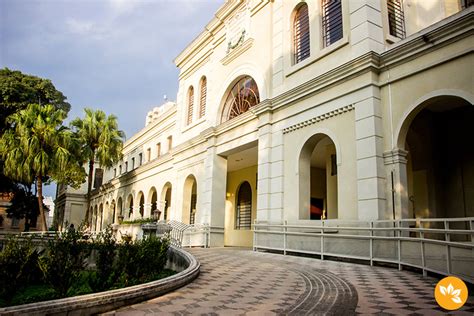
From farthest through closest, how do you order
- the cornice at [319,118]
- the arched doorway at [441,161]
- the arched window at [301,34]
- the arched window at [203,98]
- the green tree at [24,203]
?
the green tree at [24,203] < the arched window at [203,98] < the arched window at [301,34] < the arched doorway at [441,161] < the cornice at [319,118]

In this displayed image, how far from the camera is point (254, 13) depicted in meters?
16.3

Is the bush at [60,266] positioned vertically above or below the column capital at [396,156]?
below

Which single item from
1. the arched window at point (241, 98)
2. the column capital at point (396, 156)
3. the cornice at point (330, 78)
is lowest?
the column capital at point (396, 156)

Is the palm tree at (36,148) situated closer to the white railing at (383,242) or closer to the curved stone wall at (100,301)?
the white railing at (383,242)

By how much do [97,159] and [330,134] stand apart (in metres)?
21.2

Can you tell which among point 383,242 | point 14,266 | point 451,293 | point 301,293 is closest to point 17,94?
point 14,266

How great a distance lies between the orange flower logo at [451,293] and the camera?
5.18 meters

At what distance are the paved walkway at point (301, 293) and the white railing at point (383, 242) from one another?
48cm

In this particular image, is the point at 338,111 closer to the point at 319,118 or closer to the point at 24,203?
the point at 319,118

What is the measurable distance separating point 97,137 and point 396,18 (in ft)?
74.7

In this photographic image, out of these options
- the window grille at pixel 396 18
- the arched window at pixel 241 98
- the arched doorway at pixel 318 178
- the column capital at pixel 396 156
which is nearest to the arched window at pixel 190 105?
the arched window at pixel 241 98

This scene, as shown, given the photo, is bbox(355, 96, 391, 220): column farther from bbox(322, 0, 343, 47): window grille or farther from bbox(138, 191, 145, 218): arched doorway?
bbox(138, 191, 145, 218): arched doorway

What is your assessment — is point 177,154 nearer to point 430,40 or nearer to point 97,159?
point 97,159

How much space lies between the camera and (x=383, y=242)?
30.1 feet
